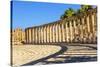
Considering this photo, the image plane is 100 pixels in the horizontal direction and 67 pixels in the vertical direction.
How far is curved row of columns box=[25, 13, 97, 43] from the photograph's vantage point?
2559mm

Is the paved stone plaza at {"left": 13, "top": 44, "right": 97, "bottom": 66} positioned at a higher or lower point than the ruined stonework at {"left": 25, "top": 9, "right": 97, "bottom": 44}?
lower

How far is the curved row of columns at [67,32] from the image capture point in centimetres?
256

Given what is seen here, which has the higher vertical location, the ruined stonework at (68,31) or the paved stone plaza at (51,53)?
the ruined stonework at (68,31)

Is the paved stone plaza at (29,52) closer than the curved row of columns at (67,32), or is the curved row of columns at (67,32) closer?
the paved stone plaza at (29,52)

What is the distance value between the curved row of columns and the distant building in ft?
0.13

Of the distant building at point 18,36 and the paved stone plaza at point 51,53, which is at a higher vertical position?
the distant building at point 18,36

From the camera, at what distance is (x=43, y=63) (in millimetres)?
2523

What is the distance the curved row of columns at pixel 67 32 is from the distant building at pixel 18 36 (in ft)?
0.13

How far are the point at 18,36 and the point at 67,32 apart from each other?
51 centimetres
